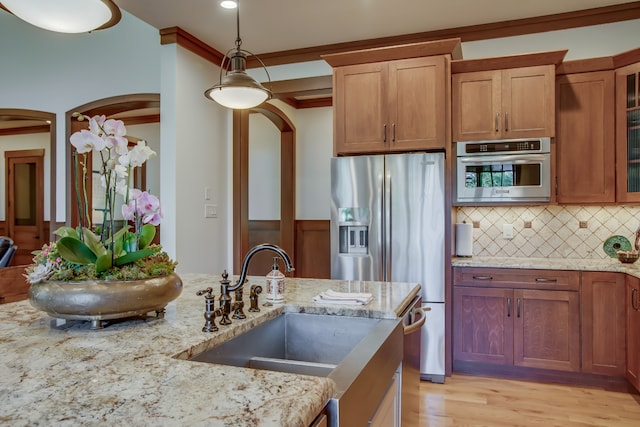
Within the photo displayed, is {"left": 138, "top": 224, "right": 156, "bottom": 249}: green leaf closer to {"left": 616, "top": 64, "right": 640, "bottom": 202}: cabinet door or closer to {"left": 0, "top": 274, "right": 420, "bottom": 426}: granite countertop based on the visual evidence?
{"left": 0, "top": 274, "right": 420, "bottom": 426}: granite countertop

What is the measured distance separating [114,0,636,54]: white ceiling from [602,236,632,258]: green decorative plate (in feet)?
5.77

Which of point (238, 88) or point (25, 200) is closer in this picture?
point (238, 88)

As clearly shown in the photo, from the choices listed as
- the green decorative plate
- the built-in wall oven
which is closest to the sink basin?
the built-in wall oven

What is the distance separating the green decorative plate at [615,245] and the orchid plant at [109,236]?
3.44 metres

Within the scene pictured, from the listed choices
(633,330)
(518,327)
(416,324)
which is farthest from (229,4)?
(633,330)

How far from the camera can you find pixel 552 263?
3.29 metres

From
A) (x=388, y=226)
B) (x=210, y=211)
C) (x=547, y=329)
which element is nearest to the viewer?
(x=547, y=329)

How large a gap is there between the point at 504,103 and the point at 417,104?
0.66m

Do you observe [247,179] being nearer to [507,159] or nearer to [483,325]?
[507,159]

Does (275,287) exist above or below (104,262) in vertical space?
below

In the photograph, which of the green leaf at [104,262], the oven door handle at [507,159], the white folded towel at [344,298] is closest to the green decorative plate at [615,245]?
the oven door handle at [507,159]

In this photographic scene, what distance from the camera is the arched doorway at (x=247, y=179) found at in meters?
4.44

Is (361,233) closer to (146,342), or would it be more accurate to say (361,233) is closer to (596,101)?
(596,101)

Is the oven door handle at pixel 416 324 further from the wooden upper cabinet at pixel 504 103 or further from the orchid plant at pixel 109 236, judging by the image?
the wooden upper cabinet at pixel 504 103
